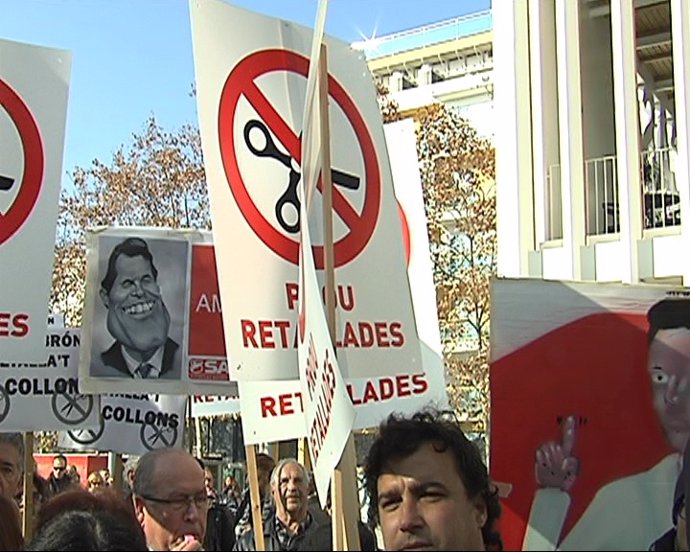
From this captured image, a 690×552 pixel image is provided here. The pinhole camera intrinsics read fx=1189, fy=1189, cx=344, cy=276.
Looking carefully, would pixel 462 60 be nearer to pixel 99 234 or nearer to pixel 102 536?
pixel 99 234

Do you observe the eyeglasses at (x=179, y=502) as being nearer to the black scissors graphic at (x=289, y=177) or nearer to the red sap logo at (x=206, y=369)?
the black scissors graphic at (x=289, y=177)

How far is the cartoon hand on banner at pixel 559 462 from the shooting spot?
170 inches

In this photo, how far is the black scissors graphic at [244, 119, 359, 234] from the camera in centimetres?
418

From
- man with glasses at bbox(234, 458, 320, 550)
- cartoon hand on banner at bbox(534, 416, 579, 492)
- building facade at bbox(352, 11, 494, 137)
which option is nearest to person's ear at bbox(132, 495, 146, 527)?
cartoon hand on banner at bbox(534, 416, 579, 492)

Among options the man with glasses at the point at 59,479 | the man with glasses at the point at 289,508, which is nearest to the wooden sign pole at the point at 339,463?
the man with glasses at the point at 289,508

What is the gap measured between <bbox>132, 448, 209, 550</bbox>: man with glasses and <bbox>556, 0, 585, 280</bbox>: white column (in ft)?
27.2

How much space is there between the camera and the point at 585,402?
440 centimetres

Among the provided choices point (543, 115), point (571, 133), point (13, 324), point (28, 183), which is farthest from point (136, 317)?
point (543, 115)

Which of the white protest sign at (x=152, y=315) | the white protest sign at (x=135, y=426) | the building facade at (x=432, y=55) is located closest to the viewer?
the white protest sign at (x=152, y=315)

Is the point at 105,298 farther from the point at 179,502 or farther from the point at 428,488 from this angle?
the point at 428,488

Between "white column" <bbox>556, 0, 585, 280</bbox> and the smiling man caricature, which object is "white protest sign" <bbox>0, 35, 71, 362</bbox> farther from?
"white column" <bbox>556, 0, 585, 280</bbox>

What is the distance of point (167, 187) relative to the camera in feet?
75.5

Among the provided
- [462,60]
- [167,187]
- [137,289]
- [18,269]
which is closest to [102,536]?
[18,269]

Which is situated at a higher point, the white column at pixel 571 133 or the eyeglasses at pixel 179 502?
the white column at pixel 571 133
